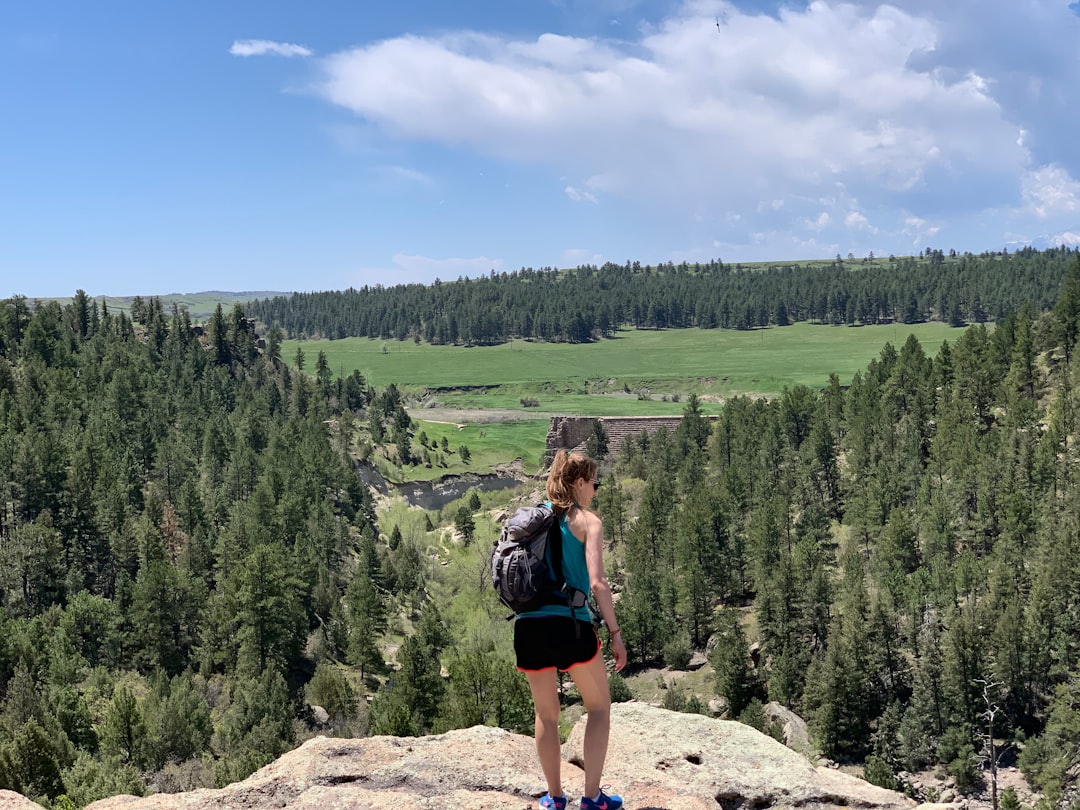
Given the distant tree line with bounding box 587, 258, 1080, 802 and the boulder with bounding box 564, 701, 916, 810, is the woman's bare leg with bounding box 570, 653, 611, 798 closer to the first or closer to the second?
the boulder with bounding box 564, 701, 916, 810

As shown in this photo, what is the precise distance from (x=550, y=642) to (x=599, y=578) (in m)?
0.88

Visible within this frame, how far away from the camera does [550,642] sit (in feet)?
30.4

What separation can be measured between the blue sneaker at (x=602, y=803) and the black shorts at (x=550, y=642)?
1815 millimetres

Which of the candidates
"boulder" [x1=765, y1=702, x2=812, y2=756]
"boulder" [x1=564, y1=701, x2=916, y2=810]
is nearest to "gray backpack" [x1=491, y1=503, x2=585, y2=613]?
"boulder" [x1=564, y1=701, x2=916, y2=810]

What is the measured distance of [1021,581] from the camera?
75250mm

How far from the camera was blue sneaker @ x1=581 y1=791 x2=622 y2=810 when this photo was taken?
32.7ft

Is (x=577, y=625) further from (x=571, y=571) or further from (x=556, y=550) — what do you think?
(x=556, y=550)

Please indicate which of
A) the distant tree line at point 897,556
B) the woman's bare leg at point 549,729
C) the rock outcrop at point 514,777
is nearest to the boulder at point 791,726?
the distant tree line at point 897,556

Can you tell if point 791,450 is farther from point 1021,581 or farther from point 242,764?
point 242,764

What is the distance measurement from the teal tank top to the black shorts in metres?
0.06

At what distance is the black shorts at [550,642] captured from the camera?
30.4 feet

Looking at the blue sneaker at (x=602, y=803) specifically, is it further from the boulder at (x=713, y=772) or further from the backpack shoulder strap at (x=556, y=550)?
the backpack shoulder strap at (x=556, y=550)

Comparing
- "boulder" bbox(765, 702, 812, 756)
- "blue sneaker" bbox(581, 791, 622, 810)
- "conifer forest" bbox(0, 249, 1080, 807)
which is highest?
"blue sneaker" bbox(581, 791, 622, 810)

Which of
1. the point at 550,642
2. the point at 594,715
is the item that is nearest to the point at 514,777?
the point at 594,715
